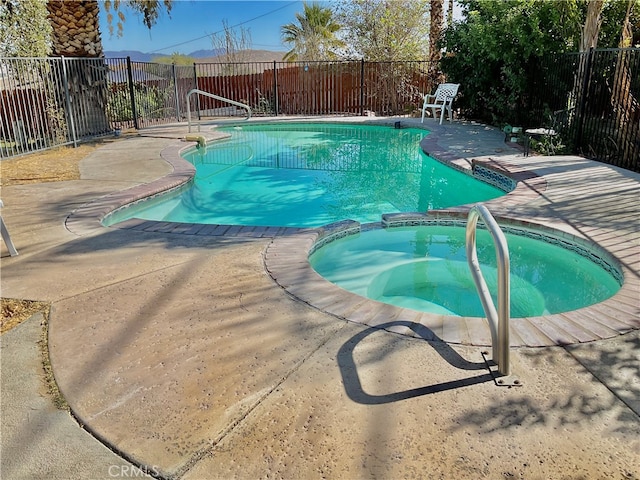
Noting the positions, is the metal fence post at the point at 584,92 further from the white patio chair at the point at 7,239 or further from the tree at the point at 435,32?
the white patio chair at the point at 7,239

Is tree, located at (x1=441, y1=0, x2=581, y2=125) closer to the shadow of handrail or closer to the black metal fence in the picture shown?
the black metal fence

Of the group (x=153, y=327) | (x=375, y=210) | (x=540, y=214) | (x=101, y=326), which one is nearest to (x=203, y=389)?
(x=153, y=327)

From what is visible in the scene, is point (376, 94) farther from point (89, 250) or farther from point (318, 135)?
point (89, 250)

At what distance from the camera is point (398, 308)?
112 inches

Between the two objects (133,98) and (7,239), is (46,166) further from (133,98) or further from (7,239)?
(133,98)

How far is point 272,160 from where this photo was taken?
954 centimetres

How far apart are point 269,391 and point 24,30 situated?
15.1 metres

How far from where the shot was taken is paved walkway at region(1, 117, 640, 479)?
1.73m

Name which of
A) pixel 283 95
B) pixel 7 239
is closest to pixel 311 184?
A: pixel 7 239

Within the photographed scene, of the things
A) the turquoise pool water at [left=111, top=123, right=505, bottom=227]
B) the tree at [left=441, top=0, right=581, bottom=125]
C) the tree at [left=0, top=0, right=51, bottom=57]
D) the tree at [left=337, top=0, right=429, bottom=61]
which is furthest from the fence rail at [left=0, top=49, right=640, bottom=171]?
the tree at [left=0, top=0, right=51, bottom=57]

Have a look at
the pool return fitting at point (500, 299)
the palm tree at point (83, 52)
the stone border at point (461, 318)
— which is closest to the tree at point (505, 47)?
the stone border at point (461, 318)

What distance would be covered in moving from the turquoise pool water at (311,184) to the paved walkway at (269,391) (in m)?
2.72

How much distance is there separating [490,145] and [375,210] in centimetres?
404

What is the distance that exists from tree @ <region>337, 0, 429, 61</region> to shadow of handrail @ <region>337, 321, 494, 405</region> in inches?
633
